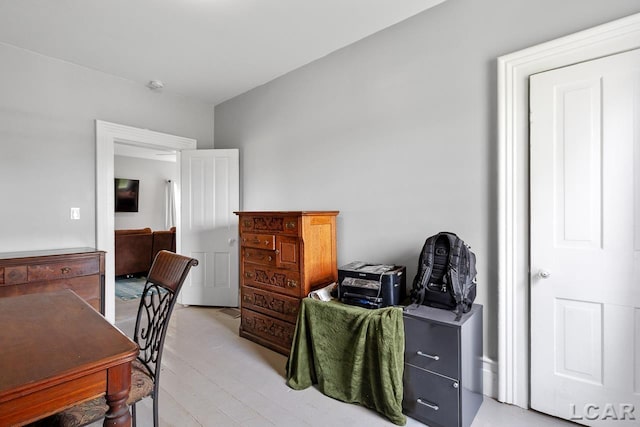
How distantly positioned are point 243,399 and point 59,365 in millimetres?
1377

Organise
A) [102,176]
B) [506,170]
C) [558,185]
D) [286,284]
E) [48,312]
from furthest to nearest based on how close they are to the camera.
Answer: [102,176]
[286,284]
[506,170]
[558,185]
[48,312]

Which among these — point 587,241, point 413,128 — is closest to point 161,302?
point 413,128

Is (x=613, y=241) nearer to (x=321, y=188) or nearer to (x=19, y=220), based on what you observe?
(x=321, y=188)

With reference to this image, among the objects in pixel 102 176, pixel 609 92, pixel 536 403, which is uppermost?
pixel 609 92

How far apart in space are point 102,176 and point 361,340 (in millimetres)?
3059

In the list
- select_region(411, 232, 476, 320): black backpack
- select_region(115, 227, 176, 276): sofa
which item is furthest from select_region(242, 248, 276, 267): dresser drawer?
select_region(115, 227, 176, 276): sofa

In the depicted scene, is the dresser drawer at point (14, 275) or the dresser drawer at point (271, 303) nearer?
the dresser drawer at point (14, 275)

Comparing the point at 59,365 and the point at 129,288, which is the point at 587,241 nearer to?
the point at 59,365

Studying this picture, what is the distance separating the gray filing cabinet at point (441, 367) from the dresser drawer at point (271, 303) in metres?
1.03

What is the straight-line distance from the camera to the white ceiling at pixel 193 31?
224 centimetres

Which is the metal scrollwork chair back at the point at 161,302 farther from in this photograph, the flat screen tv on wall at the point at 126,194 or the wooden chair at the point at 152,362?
the flat screen tv on wall at the point at 126,194

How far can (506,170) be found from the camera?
1.95 m

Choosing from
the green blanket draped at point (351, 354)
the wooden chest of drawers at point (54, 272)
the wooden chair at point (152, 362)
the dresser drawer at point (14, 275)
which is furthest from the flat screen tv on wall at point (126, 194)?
the green blanket draped at point (351, 354)

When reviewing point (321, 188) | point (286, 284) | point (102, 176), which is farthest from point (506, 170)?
point (102, 176)
